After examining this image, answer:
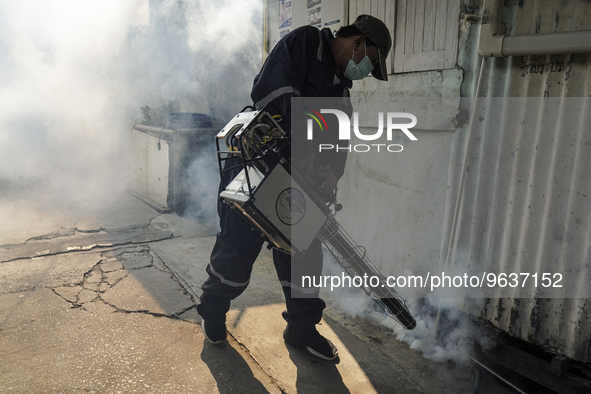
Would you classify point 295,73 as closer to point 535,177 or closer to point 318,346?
point 535,177

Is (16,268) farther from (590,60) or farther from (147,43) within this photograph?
(147,43)

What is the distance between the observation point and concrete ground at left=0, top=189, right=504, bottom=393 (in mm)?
2314

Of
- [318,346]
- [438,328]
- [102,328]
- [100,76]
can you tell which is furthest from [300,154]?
[100,76]

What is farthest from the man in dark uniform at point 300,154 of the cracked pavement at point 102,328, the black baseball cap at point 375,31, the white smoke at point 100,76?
the white smoke at point 100,76

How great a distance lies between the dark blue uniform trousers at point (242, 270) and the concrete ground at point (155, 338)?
260 mm

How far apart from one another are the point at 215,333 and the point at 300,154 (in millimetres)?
1331

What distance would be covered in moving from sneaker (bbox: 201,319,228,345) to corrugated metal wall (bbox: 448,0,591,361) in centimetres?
171

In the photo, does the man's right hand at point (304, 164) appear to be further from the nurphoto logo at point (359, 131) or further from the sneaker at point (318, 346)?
the sneaker at point (318, 346)

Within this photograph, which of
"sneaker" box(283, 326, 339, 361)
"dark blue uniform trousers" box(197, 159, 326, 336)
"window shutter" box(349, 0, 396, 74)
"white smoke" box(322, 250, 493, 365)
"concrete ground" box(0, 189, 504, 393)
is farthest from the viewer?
"window shutter" box(349, 0, 396, 74)

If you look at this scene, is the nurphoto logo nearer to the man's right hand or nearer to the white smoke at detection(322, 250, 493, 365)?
the man's right hand

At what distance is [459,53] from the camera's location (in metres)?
2.67

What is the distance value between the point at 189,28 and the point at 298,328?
6.30 metres

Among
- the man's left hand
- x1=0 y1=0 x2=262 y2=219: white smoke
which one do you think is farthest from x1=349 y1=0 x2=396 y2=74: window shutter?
x1=0 y1=0 x2=262 y2=219: white smoke

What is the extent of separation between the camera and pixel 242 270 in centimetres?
251
